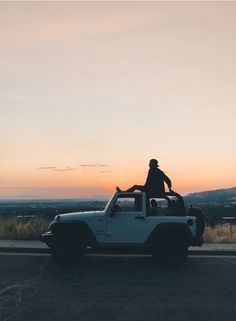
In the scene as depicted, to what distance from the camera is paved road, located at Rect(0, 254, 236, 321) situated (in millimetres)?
7832

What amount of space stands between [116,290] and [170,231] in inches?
126

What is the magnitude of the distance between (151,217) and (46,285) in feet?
11.7

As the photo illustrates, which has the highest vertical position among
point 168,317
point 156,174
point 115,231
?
point 156,174

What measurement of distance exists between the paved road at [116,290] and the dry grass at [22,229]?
4070mm

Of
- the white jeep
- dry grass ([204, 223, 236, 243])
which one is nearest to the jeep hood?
the white jeep

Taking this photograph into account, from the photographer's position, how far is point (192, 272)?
11.4 metres

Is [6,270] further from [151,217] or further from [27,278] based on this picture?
[151,217]

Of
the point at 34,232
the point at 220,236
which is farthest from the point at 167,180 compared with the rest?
the point at 34,232

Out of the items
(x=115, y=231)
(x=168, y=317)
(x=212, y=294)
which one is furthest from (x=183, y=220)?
(x=168, y=317)

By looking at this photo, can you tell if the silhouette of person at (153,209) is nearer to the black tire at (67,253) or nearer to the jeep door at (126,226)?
the jeep door at (126,226)

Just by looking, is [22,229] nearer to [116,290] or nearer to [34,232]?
[34,232]

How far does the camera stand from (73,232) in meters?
12.3

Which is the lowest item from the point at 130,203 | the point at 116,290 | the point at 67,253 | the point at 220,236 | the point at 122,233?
the point at 116,290

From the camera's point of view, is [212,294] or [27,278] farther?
[27,278]
